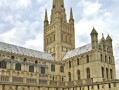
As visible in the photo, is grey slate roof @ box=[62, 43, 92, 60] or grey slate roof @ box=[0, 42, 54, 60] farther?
grey slate roof @ box=[62, 43, 92, 60]

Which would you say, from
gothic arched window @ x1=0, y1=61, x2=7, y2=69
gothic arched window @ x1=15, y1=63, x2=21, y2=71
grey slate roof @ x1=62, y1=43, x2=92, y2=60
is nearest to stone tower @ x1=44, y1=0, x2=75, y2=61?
grey slate roof @ x1=62, y1=43, x2=92, y2=60

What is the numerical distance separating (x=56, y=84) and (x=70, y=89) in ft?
20.6

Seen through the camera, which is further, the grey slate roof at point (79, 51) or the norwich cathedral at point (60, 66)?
the grey slate roof at point (79, 51)

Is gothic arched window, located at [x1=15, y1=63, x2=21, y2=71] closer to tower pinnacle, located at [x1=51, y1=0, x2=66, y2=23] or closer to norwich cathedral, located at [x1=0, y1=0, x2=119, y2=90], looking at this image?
norwich cathedral, located at [x1=0, y1=0, x2=119, y2=90]

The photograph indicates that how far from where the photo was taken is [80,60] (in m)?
79.3

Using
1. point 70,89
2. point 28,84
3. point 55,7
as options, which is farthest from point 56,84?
point 55,7

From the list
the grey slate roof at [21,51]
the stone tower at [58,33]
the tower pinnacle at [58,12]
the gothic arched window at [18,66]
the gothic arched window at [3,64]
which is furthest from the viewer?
the tower pinnacle at [58,12]

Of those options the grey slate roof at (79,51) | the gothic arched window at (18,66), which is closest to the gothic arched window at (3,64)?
the gothic arched window at (18,66)

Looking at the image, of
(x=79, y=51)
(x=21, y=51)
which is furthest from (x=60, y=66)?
(x=21, y=51)

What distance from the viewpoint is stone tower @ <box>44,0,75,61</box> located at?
9112 cm

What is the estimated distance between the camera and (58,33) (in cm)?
9169

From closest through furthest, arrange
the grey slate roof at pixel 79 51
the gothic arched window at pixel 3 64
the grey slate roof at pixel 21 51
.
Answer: the gothic arched window at pixel 3 64 < the grey slate roof at pixel 21 51 < the grey slate roof at pixel 79 51

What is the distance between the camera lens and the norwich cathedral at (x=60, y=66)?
6900 cm

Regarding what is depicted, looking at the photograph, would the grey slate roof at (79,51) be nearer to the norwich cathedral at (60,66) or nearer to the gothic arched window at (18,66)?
the norwich cathedral at (60,66)
